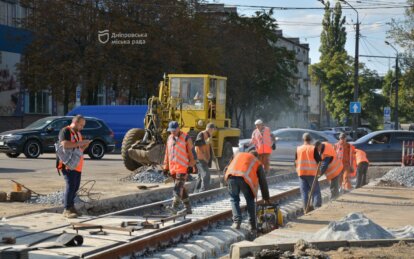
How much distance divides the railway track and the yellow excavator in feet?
23.8

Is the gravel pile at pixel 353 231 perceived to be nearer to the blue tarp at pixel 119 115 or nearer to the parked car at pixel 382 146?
the parked car at pixel 382 146

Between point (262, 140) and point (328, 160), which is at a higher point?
point (262, 140)

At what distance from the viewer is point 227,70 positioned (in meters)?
61.8

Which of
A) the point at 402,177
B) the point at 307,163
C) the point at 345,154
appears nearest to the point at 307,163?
the point at 307,163

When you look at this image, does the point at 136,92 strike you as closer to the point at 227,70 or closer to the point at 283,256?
the point at 227,70

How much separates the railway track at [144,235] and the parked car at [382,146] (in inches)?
623

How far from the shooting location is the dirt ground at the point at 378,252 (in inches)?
371

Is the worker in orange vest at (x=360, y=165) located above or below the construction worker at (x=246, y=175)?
below

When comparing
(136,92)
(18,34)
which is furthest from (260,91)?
(18,34)

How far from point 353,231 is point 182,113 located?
557 inches

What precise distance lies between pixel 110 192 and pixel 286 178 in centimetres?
859

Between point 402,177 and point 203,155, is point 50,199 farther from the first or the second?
point 402,177

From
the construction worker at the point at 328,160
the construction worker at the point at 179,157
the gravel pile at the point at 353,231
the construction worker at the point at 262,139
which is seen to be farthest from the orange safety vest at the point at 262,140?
the gravel pile at the point at 353,231

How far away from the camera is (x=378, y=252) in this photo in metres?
9.77
